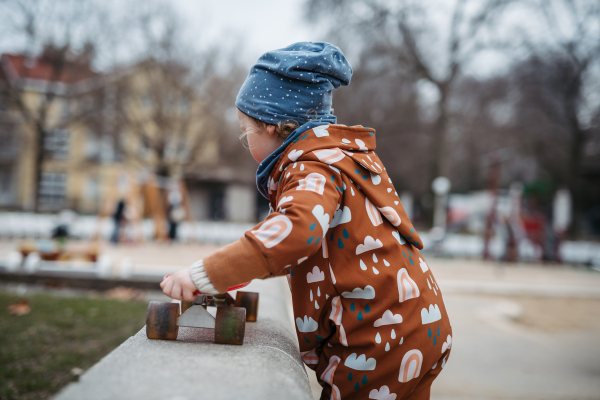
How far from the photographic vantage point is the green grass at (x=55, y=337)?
265 cm

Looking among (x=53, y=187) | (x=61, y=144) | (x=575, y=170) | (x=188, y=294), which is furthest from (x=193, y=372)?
(x=53, y=187)

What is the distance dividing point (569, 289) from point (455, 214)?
22.0 metres

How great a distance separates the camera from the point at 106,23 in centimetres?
1858

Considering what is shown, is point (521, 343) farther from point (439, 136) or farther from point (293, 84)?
point (439, 136)

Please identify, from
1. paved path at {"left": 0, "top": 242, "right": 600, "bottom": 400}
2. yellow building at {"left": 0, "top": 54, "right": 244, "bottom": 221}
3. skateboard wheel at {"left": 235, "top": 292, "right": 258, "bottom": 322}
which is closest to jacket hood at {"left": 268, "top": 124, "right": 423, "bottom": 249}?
skateboard wheel at {"left": 235, "top": 292, "right": 258, "bottom": 322}

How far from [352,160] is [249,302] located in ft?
2.57

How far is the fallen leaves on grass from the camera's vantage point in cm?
419

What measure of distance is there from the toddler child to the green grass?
1.96 metres

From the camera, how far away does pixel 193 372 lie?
1.08 m

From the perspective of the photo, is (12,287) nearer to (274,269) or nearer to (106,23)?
(274,269)

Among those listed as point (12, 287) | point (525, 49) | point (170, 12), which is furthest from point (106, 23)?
point (525, 49)

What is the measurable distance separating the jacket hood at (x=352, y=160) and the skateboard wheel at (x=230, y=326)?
395 mm

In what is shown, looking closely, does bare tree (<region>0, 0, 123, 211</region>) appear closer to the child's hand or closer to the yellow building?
the yellow building

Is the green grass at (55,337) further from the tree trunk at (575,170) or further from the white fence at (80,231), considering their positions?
the tree trunk at (575,170)
